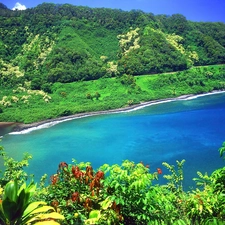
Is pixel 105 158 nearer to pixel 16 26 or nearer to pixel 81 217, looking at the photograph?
pixel 81 217

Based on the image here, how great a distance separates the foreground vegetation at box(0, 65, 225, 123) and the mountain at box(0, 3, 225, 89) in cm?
275

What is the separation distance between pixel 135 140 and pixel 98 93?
24471 millimetres

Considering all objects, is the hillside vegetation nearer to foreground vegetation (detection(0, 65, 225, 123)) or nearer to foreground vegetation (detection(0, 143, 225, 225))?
foreground vegetation (detection(0, 65, 225, 123))

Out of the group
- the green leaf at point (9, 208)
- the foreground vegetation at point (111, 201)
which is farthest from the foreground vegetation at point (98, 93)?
the green leaf at point (9, 208)

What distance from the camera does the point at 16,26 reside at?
7850cm

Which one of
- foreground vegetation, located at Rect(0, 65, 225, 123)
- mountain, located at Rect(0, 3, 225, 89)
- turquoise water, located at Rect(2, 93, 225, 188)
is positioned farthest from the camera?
mountain, located at Rect(0, 3, 225, 89)

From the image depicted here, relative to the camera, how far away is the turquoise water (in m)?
29.4

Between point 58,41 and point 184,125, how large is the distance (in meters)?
44.1

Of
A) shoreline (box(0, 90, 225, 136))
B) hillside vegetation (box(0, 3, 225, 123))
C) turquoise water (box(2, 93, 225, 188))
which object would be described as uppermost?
hillside vegetation (box(0, 3, 225, 123))

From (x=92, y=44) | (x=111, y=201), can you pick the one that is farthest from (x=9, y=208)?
(x=92, y=44)

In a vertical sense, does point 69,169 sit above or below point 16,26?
below

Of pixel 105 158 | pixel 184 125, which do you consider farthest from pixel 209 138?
pixel 105 158

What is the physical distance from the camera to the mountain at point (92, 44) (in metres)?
66.6

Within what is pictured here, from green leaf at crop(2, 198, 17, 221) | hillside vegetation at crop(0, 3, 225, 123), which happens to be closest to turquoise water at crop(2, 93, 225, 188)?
hillside vegetation at crop(0, 3, 225, 123)
